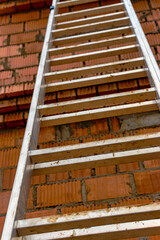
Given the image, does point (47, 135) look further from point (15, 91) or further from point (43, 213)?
point (43, 213)

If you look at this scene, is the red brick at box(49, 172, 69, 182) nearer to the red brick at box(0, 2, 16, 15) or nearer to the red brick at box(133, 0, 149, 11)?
the red brick at box(133, 0, 149, 11)

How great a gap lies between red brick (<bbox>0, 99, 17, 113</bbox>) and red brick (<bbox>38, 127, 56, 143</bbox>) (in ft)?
0.99

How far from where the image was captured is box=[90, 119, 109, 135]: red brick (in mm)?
1677

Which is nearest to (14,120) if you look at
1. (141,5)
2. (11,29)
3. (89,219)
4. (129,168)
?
(129,168)

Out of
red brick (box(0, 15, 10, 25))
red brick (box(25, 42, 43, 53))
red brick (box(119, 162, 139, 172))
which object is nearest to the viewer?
red brick (box(119, 162, 139, 172))

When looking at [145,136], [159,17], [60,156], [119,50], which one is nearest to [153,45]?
[159,17]

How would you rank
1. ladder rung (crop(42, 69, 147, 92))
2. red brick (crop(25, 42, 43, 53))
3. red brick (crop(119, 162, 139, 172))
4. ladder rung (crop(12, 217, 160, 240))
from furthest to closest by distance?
red brick (crop(25, 42, 43, 53)), red brick (crop(119, 162, 139, 172)), ladder rung (crop(42, 69, 147, 92)), ladder rung (crop(12, 217, 160, 240))

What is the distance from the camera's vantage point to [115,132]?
166cm

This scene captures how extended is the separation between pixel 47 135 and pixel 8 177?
16.6 inches

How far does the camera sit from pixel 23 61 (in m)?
1.98

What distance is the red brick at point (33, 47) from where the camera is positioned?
203cm

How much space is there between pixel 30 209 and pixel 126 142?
3.02ft

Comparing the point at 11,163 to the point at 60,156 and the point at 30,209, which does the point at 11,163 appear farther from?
the point at 60,156

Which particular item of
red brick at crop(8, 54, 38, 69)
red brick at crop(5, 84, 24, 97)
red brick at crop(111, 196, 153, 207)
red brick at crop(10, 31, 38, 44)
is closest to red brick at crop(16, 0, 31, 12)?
red brick at crop(10, 31, 38, 44)
